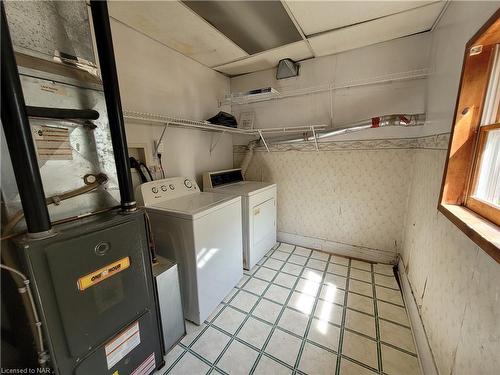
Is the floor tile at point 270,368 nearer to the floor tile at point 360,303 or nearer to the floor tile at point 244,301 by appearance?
the floor tile at point 244,301

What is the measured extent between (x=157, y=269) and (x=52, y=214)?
653mm

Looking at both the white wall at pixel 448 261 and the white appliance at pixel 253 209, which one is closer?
the white wall at pixel 448 261

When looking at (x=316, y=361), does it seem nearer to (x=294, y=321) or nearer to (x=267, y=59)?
(x=294, y=321)

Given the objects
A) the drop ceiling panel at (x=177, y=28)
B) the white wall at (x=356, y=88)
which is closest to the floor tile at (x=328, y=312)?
the white wall at (x=356, y=88)

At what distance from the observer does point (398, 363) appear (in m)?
1.26

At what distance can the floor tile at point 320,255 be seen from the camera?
2.45m

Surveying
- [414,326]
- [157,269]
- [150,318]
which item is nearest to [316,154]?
[414,326]

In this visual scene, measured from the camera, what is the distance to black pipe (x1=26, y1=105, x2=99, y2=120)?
0.77m

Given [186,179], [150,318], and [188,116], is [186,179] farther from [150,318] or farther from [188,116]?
[150,318]

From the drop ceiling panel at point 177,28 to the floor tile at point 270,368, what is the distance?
2436 mm

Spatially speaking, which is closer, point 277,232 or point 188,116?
point 188,116

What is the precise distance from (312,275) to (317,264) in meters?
0.23

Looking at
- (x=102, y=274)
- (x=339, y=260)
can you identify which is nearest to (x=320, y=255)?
(x=339, y=260)

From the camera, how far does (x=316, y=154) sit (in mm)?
2465
